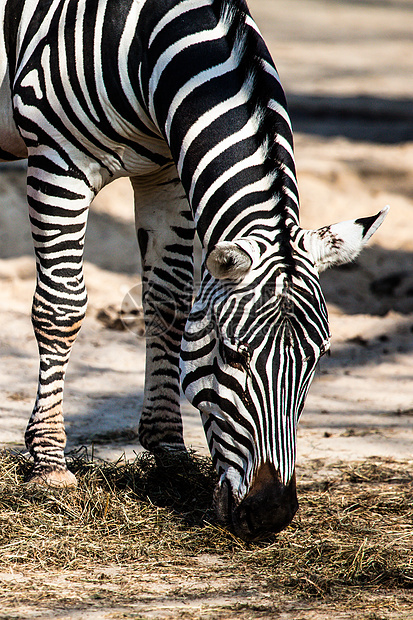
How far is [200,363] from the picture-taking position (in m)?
3.19

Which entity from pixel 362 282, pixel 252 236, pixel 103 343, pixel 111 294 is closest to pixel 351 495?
pixel 252 236

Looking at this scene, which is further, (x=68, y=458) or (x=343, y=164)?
(x=343, y=164)

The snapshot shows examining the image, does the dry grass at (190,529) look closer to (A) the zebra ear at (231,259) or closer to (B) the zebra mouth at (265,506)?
(B) the zebra mouth at (265,506)

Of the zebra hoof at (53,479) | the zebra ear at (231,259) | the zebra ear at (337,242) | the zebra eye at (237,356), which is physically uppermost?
the zebra ear at (337,242)

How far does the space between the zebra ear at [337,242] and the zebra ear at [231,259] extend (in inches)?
10.0

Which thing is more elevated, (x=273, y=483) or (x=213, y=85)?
(x=213, y=85)

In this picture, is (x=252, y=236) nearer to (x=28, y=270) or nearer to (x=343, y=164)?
(x=28, y=270)

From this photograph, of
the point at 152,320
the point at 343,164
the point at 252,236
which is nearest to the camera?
the point at 252,236

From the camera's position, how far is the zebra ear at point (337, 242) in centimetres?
311

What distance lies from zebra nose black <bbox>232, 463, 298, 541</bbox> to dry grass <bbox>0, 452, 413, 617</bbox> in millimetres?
253

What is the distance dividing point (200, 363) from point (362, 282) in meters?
5.47

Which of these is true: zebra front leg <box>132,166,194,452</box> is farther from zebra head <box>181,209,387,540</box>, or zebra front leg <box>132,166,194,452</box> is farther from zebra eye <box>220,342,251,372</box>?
zebra eye <box>220,342,251,372</box>

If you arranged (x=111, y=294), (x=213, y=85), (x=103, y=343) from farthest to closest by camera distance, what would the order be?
(x=111, y=294)
(x=103, y=343)
(x=213, y=85)

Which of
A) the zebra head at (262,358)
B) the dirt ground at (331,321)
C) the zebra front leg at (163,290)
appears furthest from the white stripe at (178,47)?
the dirt ground at (331,321)
